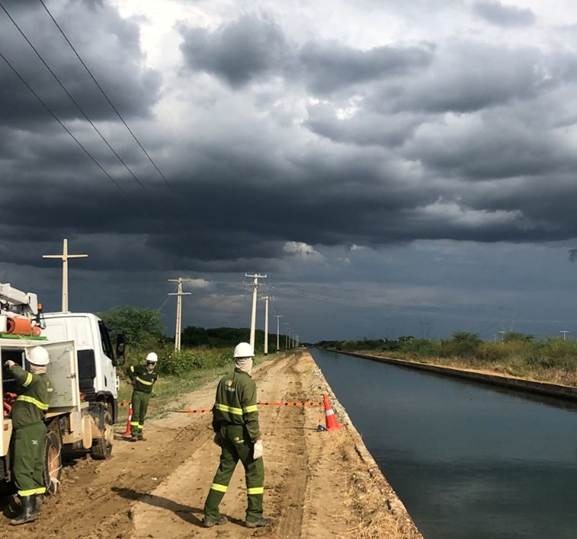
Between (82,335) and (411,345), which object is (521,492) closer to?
(82,335)

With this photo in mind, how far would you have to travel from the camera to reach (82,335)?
574 inches

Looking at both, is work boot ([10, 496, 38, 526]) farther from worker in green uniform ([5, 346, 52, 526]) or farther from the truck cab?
the truck cab

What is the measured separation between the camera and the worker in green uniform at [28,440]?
8.96m

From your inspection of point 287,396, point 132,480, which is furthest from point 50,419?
point 287,396

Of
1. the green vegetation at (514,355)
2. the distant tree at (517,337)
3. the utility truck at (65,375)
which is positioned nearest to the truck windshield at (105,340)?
the utility truck at (65,375)

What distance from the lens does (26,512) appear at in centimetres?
908

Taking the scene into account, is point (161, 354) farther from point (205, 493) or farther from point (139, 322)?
point (205, 493)

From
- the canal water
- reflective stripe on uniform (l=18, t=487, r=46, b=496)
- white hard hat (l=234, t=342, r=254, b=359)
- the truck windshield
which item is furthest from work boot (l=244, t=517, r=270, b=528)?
the truck windshield

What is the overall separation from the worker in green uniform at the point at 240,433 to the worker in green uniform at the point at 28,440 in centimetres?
228

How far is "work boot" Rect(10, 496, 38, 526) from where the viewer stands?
9039 millimetres

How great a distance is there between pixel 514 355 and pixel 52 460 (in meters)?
56.5

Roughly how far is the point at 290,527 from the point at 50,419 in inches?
165

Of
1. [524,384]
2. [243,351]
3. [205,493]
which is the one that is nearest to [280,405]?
[205,493]

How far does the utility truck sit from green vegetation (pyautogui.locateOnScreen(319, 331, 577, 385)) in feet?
102
